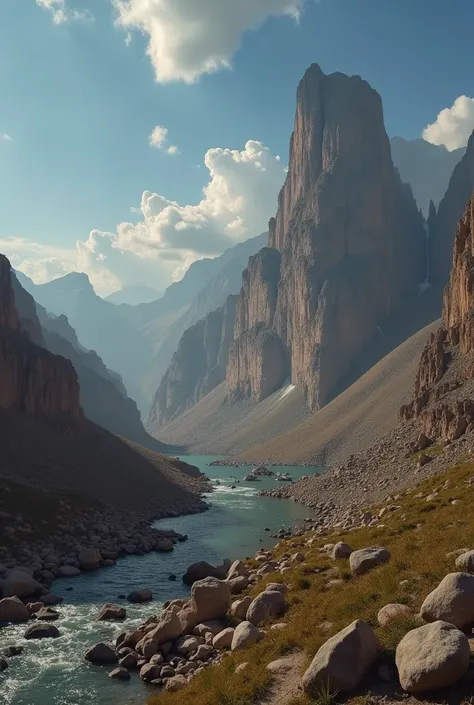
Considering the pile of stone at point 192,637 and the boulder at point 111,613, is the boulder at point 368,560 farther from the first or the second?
the boulder at point 111,613

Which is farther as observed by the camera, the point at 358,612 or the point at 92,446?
the point at 92,446

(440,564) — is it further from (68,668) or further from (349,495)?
(349,495)

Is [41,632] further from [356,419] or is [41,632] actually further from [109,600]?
[356,419]

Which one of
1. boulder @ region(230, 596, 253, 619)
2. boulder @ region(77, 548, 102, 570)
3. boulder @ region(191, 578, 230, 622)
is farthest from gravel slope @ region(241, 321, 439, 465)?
boulder @ region(230, 596, 253, 619)

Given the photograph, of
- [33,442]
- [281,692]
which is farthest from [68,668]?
[33,442]

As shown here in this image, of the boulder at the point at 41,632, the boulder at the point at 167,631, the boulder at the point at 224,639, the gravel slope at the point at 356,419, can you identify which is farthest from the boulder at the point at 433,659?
the gravel slope at the point at 356,419

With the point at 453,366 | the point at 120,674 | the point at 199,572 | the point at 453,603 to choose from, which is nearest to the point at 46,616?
the point at 120,674
